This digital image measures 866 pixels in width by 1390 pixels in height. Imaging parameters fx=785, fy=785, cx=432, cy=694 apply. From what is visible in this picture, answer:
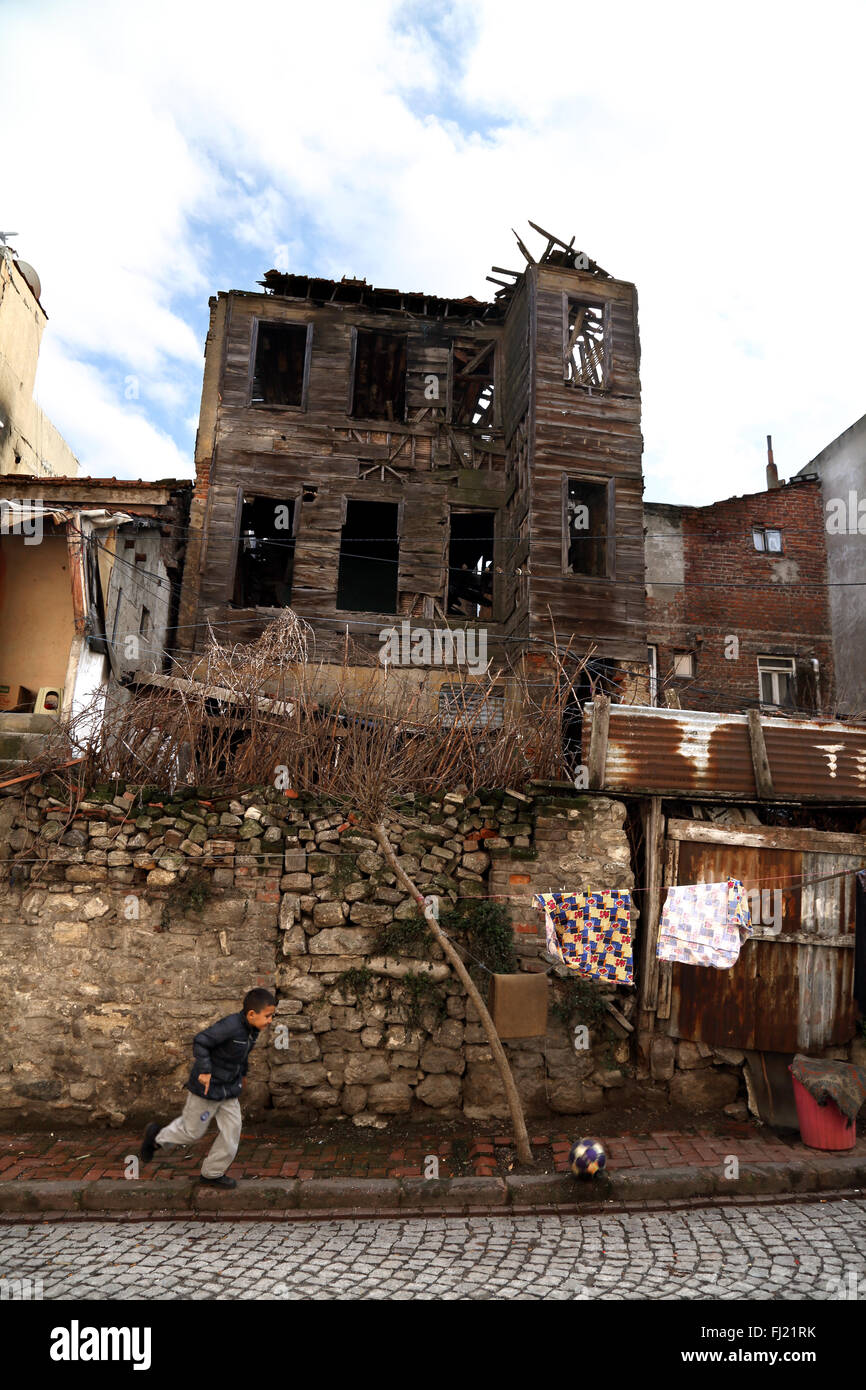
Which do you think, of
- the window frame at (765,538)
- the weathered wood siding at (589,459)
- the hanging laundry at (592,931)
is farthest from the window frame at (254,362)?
the hanging laundry at (592,931)

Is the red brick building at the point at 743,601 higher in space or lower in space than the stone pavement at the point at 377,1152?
higher

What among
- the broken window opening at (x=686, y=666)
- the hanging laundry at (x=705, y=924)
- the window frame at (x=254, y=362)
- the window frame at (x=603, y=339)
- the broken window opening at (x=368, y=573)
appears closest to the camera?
the hanging laundry at (x=705, y=924)

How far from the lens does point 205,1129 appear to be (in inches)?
227

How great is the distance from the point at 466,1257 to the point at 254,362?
16.6m

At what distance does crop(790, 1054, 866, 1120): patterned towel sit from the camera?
652 cm

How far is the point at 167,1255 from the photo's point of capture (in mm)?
4949

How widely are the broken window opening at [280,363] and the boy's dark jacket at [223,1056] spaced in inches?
576

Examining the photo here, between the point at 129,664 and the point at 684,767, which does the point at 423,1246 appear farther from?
the point at 129,664

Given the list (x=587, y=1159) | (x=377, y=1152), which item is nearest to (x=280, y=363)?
(x=377, y=1152)

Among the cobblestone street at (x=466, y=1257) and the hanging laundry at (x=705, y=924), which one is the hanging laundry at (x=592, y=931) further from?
the cobblestone street at (x=466, y=1257)

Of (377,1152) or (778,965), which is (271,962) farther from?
(778,965)

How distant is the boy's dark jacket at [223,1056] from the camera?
18.5 feet

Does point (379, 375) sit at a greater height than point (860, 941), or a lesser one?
greater
